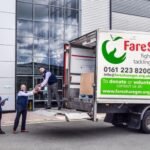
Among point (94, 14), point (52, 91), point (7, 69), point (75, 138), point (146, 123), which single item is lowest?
point (75, 138)

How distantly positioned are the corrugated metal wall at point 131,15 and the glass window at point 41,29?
5.23m

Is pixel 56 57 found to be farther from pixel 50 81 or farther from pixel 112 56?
pixel 112 56

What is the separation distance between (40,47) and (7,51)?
91.0 inches

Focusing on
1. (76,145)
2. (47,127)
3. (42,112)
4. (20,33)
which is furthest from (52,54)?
(76,145)

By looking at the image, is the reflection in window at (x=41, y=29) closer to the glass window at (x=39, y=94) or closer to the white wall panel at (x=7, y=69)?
the glass window at (x=39, y=94)

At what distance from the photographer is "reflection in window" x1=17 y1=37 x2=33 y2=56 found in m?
22.8

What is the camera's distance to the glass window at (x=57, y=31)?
953 inches

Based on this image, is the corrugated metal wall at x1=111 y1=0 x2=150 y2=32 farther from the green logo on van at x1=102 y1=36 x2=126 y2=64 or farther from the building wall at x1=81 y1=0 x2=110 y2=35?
the green logo on van at x1=102 y1=36 x2=126 y2=64

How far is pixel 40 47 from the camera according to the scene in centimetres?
2377

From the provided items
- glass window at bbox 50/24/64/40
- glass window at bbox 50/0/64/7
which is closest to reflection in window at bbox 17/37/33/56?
glass window at bbox 50/24/64/40

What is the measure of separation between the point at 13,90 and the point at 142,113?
34.3 feet

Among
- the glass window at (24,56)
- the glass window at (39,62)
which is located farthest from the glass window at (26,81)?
the glass window at (39,62)

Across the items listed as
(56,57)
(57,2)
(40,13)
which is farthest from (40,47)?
(57,2)

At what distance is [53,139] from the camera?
1230cm
